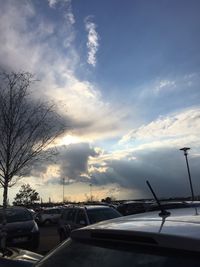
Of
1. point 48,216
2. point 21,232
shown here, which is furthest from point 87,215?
point 48,216

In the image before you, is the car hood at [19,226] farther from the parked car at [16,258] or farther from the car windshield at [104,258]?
the car windshield at [104,258]

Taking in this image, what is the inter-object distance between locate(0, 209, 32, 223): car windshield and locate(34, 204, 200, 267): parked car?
13.4 metres

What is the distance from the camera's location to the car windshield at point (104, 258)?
2.28 meters

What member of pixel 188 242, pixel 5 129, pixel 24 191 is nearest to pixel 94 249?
pixel 188 242

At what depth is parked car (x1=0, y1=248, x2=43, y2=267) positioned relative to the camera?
4.15 m

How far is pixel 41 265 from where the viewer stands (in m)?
3.16

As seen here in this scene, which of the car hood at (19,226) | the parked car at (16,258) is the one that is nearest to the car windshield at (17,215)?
the car hood at (19,226)

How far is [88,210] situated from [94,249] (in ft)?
42.1

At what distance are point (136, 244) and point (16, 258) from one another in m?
2.19

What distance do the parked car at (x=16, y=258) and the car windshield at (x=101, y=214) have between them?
10.1 m

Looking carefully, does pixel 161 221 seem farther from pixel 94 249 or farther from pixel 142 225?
pixel 94 249

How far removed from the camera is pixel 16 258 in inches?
172

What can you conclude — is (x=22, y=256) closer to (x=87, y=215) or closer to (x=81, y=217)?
(x=87, y=215)

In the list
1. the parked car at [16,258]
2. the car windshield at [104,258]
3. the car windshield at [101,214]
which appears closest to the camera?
the car windshield at [104,258]
